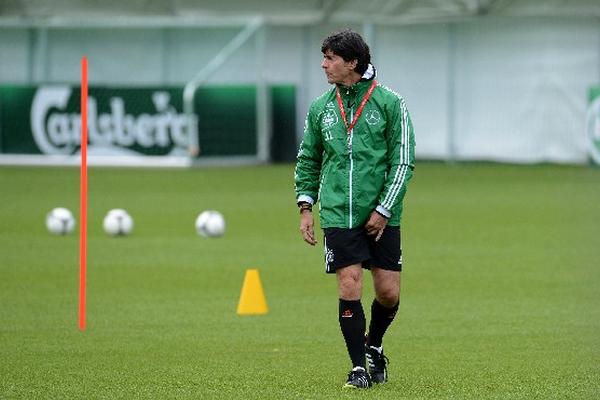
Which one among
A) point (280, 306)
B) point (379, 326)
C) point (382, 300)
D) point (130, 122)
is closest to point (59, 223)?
point (280, 306)

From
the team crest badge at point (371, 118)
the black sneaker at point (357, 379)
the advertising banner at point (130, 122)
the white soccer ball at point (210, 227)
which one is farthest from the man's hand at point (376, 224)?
the advertising banner at point (130, 122)

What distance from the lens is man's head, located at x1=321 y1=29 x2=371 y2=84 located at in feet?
26.9

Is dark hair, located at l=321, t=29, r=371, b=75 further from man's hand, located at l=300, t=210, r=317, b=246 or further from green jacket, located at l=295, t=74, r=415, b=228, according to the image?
man's hand, located at l=300, t=210, r=317, b=246

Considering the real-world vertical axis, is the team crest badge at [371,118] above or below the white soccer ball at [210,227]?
above

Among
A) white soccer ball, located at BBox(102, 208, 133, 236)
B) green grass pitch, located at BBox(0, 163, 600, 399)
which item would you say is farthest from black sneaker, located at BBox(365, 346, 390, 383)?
white soccer ball, located at BBox(102, 208, 133, 236)

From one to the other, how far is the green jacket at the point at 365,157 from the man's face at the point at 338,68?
0.23ft

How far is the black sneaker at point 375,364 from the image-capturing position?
882 centimetres

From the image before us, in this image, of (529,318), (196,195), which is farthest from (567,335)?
(196,195)

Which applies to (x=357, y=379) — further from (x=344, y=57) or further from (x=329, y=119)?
(x=344, y=57)

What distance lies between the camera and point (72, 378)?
904 cm

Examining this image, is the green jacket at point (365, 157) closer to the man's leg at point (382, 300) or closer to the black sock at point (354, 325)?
the man's leg at point (382, 300)

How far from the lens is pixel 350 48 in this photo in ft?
26.9

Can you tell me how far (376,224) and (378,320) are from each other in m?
0.84

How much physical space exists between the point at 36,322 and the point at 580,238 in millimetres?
8597
